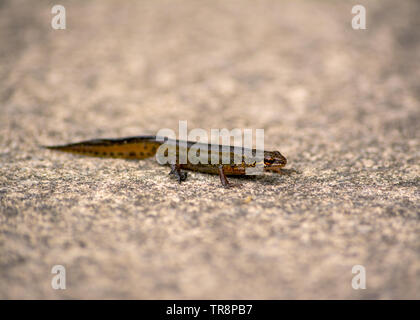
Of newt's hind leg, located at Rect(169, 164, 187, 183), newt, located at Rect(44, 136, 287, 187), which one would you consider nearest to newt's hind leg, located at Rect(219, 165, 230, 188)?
newt, located at Rect(44, 136, 287, 187)

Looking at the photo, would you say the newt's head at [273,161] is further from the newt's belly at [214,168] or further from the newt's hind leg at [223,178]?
the newt's hind leg at [223,178]

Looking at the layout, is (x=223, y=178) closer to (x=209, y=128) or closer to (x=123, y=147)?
(x=123, y=147)

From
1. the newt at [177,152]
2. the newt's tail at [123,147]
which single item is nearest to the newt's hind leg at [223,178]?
the newt at [177,152]

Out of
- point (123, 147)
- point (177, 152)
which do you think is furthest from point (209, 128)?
point (123, 147)

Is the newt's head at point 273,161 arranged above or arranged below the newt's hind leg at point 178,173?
above

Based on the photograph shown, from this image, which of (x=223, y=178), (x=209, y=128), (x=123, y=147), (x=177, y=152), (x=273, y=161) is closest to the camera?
(x=223, y=178)
